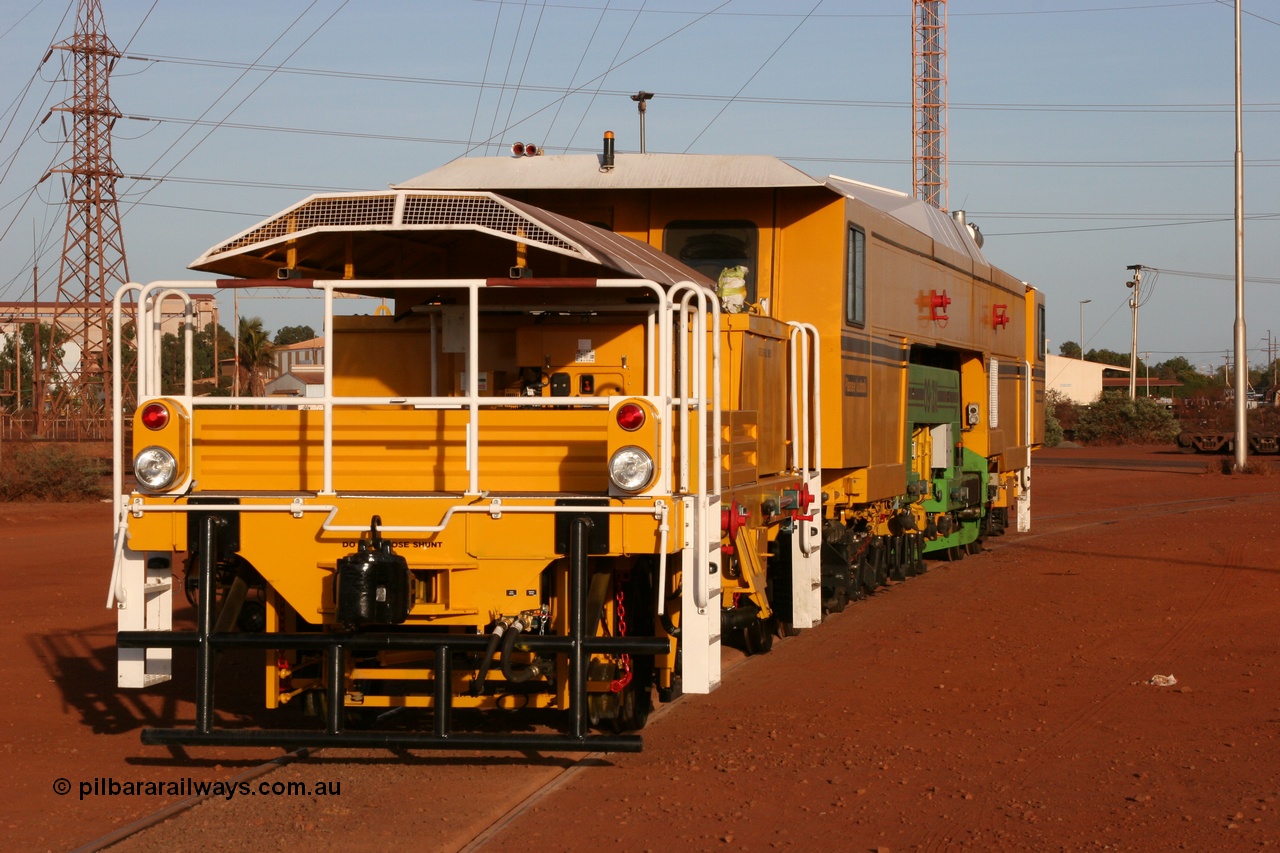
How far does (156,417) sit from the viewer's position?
24.2 ft

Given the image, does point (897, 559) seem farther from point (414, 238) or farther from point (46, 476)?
point (46, 476)

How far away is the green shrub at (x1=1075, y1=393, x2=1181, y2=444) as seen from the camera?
69.2 metres

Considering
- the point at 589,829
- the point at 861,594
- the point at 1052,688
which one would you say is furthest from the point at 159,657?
the point at 861,594

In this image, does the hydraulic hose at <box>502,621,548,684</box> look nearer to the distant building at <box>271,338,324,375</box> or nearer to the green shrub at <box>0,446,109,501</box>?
the distant building at <box>271,338,324,375</box>

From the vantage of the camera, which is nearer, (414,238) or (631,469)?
(631,469)

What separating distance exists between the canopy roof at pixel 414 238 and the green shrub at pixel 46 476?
2459 cm

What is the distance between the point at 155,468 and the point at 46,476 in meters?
25.6

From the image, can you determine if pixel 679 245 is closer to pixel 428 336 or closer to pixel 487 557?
pixel 428 336

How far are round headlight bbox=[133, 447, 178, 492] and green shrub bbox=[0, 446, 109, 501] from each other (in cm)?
2554

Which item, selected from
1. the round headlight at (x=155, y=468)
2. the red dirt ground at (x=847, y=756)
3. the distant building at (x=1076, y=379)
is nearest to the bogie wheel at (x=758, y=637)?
the red dirt ground at (x=847, y=756)

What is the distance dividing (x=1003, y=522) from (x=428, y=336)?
15.0 m

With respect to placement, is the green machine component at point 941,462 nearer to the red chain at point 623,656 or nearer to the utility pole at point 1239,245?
the red chain at point 623,656

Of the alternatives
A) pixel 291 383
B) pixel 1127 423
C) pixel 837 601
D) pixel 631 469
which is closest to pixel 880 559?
pixel 837 601

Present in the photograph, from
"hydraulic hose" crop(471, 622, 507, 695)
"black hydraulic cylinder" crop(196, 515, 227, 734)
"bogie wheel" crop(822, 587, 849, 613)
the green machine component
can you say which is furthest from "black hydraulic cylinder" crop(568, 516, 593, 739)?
the green machine component
